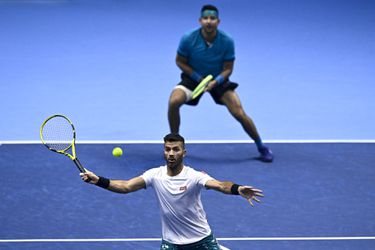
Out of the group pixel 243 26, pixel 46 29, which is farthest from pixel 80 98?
pixel 243 26

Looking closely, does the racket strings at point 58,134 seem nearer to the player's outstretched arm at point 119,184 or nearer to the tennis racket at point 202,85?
the player's outstretched arm at point 119,184

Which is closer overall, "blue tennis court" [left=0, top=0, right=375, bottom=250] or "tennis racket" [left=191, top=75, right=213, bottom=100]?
"blue tennis court" [left=0, top=0, right=375, bottom=250]

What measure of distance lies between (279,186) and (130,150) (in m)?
2.37

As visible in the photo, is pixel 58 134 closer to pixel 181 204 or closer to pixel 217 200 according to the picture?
pixel 181 204

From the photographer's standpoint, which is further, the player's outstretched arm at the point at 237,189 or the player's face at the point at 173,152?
the player's face at the point at 173,152

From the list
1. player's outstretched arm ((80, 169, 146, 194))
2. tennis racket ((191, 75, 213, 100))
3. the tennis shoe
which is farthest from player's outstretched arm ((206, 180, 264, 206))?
the tennis shoe

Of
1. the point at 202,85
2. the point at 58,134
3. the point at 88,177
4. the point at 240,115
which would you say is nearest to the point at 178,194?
the point at 88,177

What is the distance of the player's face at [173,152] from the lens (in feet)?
26.9

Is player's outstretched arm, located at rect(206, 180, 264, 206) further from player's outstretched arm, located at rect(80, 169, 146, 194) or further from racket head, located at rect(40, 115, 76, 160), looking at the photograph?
racket head, located at rect(40, 115, 76, 160)

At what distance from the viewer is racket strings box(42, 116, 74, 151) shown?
921 cm

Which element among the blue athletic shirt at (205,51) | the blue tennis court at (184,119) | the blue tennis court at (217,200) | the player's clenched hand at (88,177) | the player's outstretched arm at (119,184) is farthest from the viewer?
the blue athletic shirt at (205,51)

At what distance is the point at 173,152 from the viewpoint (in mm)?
8227

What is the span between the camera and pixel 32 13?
69.0ft

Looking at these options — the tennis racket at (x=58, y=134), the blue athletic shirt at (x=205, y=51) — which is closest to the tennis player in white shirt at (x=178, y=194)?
the tennis racket at (x=58, y=134)
